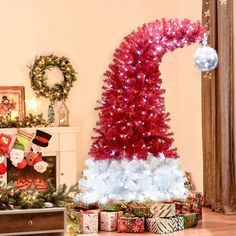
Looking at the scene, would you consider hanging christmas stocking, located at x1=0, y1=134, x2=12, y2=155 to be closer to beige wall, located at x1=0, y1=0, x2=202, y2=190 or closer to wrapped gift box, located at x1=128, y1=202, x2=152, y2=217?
beige wall, located at x1=0, y1=0, x2=202, y2=190

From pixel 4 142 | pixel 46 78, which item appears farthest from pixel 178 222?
pixel 46 78

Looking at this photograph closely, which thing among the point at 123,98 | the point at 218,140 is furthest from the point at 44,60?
the point at 218,140

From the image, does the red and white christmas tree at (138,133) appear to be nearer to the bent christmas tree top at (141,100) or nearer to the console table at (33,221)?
the bent christmas tree top at (141,100)

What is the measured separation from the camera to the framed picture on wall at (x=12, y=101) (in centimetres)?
663

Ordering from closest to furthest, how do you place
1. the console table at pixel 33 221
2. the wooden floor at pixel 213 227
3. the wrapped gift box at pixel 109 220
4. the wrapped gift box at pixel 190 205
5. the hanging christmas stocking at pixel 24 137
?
the console table at pixel 33 221 < the wooden floor at pixel 213 227 < the wrapped gift box at pixel 109 220 < the wrapped gift box at pixel 190 205 < the hanging christmas stocking at pixel 24 137

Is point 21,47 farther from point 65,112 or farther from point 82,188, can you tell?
point 82,188

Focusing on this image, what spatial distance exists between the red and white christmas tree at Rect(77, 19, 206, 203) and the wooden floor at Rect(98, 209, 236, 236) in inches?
16.1

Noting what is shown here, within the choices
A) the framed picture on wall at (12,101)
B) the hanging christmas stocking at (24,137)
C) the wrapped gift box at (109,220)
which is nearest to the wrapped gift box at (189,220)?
the wrapped gift box at (109,220)

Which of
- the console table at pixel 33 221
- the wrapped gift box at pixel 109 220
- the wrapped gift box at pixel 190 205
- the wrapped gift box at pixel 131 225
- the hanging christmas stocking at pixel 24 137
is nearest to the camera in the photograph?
the console table at pixel 33 221

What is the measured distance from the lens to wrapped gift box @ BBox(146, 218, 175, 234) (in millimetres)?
5230

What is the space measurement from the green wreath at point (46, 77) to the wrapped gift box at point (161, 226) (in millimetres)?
2310

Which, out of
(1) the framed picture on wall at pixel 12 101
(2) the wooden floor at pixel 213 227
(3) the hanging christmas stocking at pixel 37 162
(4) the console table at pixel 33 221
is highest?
(1) the framed picture on wall at pixel 12 101

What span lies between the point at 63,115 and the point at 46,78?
532mm

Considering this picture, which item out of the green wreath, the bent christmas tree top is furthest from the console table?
the green wreath
